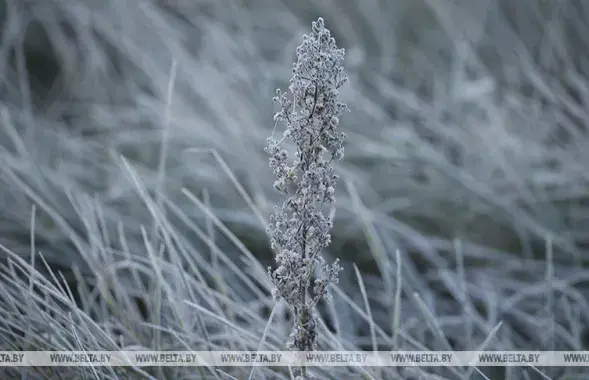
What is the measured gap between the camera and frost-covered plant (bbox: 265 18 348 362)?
59 cm

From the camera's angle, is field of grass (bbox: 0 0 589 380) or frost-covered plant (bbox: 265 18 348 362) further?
field of grass (bbox: 0 0 589 380)

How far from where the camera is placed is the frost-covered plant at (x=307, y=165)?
59 centimetres

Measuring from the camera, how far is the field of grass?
37.3 inches

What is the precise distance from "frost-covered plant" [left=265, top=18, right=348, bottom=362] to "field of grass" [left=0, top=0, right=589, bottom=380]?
0.21 metres

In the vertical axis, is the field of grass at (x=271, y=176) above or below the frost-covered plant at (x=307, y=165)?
above

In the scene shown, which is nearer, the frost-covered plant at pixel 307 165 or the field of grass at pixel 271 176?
the frost-covered plant at pixel 307 165

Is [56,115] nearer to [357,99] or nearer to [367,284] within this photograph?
[357,99]

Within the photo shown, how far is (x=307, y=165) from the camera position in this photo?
0.60 m

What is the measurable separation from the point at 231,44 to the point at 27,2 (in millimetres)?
592

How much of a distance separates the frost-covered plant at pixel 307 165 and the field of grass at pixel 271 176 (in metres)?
0.21

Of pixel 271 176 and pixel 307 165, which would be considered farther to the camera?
pixel 271 176

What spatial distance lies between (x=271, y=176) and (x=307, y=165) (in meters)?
0.88

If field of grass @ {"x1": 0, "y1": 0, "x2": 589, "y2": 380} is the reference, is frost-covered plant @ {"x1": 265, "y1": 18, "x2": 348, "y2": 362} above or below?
below

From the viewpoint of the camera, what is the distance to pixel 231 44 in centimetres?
166
